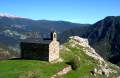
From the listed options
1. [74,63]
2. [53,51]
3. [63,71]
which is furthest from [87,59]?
[63,71]

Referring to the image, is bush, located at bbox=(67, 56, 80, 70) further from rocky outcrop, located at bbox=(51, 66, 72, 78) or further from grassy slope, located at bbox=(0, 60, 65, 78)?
grassy slope, located at bbox=(0, 60, 65, 78)

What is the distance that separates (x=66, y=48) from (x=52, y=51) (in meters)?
25.4

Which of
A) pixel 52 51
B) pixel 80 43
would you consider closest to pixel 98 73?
pixel 52 51

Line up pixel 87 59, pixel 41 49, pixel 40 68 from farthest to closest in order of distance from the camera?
pixel 87 59 < pixel 41 49 < pixel 40 68

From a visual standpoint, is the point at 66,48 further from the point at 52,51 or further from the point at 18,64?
the point at 18,64

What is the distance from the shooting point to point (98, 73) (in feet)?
339

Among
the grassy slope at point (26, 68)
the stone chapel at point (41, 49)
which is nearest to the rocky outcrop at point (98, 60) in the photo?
the stone chapel at point (41, 49)

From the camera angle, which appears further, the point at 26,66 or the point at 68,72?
the point at 68,72

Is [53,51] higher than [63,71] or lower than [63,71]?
higher

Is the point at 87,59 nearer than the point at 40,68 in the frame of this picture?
No

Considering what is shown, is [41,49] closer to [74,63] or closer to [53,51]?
[53,51]

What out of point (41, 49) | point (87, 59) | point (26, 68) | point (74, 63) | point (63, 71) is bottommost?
point (87, 59)

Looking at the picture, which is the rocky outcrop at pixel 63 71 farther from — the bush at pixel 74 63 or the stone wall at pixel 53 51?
the stone wall at pixel 53 51

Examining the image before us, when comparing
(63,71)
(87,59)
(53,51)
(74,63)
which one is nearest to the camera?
(63,71)
